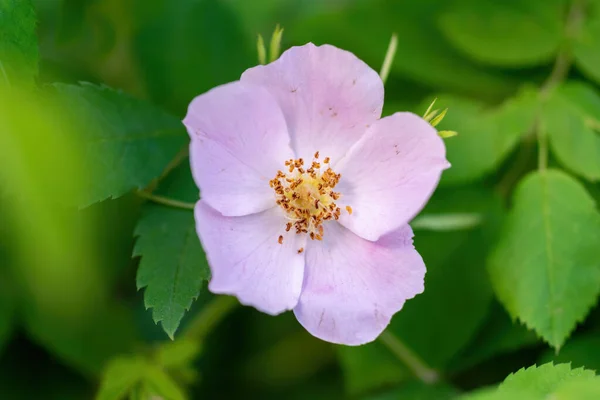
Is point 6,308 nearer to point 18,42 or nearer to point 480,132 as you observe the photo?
point 18,42

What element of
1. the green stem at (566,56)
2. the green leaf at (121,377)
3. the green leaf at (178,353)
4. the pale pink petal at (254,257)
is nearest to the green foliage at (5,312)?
the green leaf at (121,377)

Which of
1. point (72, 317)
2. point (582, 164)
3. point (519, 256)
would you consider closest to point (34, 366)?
point (72, 317)

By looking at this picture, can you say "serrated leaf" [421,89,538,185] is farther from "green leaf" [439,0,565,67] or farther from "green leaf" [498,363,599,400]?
"green leaf" [498,363,599,400]

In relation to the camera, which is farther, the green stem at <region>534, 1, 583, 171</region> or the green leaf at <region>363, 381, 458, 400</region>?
the green stem at <region>534, 1, 583, 171</region>

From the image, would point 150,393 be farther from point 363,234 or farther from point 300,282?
point 363,234

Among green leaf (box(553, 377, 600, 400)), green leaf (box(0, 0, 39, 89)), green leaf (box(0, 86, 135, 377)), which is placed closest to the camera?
green leaf (box(0, 86, 135, 377))

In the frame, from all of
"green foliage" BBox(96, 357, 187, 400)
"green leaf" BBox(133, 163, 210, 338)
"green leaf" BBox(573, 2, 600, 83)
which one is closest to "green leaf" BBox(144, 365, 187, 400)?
"green foliage" BBox(96, 357, 187, 400)

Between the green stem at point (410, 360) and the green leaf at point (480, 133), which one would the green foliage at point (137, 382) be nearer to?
the green stem at point (410, 360)
